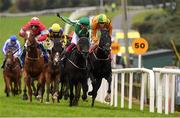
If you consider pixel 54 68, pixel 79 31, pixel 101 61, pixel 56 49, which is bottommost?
pixel 54 68

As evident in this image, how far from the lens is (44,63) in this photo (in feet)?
56.5

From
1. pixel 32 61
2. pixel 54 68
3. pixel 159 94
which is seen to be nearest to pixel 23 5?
pixel 54 68

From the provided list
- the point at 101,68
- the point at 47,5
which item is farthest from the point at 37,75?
the point at 47,5

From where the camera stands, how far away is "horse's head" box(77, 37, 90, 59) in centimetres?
1583

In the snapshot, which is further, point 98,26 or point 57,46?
point 57,46

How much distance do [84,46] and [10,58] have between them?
4.79 metres

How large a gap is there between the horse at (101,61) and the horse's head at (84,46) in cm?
32

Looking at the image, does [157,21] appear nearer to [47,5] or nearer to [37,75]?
[47,5]

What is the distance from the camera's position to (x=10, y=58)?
20.2 m

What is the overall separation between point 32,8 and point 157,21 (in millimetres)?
40323

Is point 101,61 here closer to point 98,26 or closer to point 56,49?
point 98,26

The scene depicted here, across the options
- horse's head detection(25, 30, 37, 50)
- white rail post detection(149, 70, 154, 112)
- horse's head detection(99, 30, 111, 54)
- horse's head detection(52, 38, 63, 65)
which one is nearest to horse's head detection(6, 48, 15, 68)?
horse's head detection(52, 38, 63, 65)

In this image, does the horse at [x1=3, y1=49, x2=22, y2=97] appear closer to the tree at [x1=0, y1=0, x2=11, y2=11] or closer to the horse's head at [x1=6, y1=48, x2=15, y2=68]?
the horse's head at [x1=6, y1=48, x2=15, y2=68]

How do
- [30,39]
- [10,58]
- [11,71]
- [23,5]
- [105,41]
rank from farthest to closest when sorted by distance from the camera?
[23,5] → [11,71] → [10,58] → [30,39] → [105,41]
